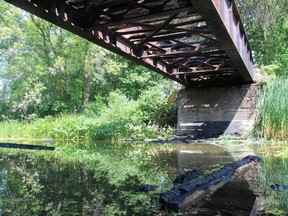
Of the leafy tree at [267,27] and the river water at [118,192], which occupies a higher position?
the leafy tree at [267,27]

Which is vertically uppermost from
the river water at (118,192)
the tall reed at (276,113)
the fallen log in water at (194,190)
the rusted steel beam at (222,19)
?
the rusted steel beam at (222,19)

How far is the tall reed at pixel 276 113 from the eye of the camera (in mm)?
10297

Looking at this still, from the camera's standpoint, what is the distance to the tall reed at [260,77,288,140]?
1030 centimetres

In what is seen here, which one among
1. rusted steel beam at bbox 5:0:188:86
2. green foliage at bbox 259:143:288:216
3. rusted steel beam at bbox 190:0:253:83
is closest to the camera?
green foliage at bbox 259:143:288:216

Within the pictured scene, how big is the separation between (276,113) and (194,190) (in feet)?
28.9

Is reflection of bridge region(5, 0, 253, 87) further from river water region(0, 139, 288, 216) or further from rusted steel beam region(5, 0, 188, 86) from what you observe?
river water region(0, 139, 288, 216)

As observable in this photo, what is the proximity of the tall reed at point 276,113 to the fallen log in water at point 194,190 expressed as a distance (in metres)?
7.10

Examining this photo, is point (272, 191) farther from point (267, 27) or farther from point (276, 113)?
point (267, 27)

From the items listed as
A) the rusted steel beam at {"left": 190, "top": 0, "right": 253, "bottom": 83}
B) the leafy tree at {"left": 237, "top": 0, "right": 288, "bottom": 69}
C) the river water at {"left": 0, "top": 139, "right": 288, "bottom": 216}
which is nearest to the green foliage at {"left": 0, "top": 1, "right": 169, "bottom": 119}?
the leafy tree at {"left": 237, "top": 0, "right": 288, "bottom": 69}

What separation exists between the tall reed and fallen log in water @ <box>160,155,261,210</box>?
7.10m

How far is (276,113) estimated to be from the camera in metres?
10.5

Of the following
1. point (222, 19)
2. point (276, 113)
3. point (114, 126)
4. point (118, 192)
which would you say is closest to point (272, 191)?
point (118, 192)

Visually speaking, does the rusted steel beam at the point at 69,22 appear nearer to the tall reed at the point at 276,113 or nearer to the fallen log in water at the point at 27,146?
the fallen log in water at the point at 27,146

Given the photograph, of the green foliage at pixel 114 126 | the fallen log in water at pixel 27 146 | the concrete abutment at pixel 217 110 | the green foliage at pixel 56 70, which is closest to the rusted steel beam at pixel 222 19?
the concrete abutment at pixel 217 110
